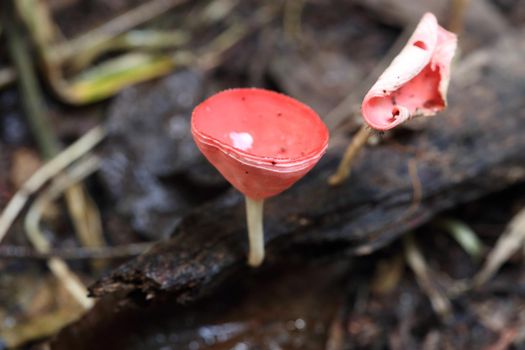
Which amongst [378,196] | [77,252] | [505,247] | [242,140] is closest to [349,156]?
[378,196]

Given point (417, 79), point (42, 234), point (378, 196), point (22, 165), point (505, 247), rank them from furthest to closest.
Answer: point (22, 165) → point (42, 234) → point (505, 247) → point (378, 196) → point (417, 79)

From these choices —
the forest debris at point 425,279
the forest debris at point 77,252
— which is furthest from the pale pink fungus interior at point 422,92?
the forest debris at point 77,252

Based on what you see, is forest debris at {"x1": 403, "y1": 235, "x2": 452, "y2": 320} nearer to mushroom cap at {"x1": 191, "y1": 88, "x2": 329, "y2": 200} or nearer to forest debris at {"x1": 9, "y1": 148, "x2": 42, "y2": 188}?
mushroom cap at {"x1": 191, "y1": 88, "x2": 329, "y2": 200}

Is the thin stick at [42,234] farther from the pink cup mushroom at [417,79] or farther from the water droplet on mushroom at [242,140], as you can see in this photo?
the pink cup mushroom at [417,79]

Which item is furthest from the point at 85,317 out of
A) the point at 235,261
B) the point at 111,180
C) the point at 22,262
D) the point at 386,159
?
the point at 386,159

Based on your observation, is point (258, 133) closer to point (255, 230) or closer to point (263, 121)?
point (263, 121)

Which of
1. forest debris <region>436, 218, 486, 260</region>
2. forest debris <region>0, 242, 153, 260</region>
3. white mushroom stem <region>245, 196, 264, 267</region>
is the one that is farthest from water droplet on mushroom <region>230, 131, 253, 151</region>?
forest debris <region>436, 218, 486, 260</region>
